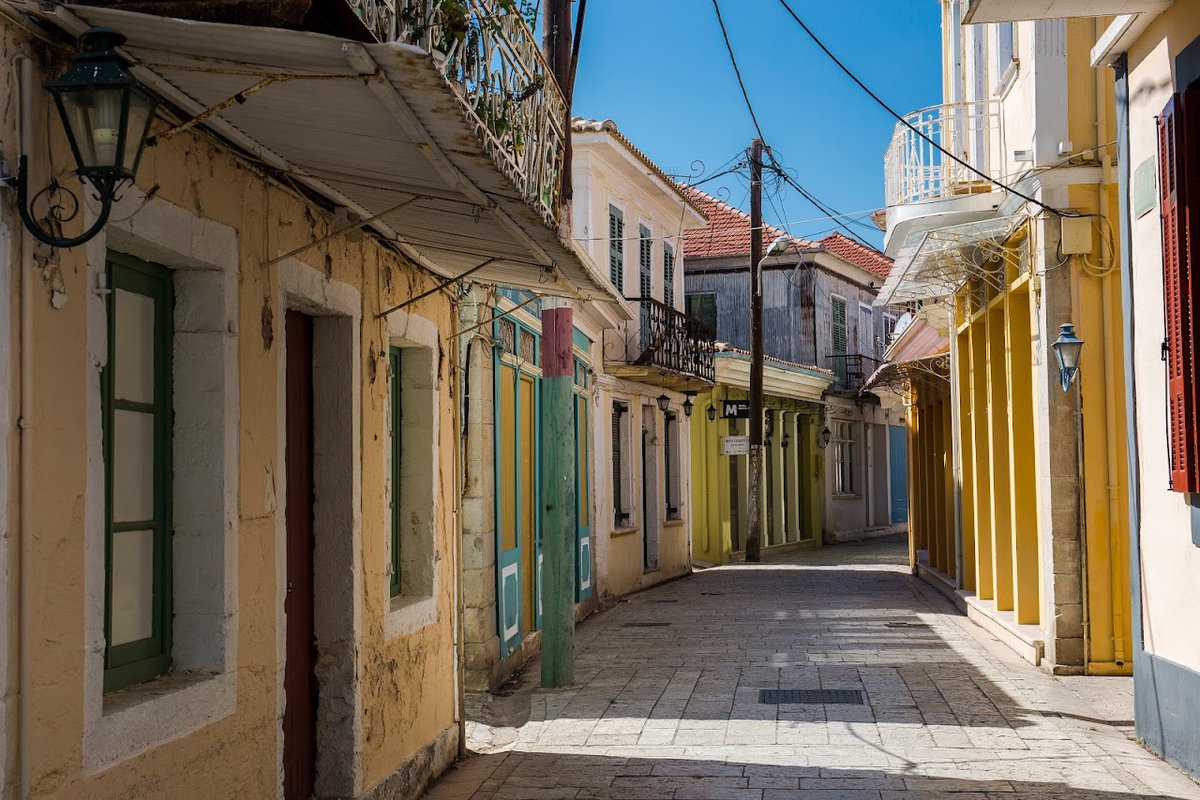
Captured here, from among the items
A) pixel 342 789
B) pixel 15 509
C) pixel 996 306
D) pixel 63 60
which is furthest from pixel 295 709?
pixel 996 306

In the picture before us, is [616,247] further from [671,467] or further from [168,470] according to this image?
[168,470]

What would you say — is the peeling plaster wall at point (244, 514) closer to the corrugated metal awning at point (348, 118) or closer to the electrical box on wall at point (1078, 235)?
the corrugated metal awning at point (348, 118)

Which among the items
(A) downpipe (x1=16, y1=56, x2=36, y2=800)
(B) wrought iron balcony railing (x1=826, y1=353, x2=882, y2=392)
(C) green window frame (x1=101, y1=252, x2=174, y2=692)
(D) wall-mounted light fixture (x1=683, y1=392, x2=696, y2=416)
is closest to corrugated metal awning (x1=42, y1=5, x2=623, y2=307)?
(A) downpipe (x1=16, y1=56, x2=36, y2=800)

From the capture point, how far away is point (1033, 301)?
12336 millimetres

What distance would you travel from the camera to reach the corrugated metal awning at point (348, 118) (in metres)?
3.92

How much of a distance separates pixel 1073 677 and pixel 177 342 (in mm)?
8671

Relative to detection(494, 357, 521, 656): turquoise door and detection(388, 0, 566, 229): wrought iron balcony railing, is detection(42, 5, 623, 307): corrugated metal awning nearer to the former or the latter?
detection(388, 0, 566, 229): wrought iron balcony railing

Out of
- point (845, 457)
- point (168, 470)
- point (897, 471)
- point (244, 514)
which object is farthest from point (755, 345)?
point (168, 470)

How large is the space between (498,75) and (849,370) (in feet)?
106

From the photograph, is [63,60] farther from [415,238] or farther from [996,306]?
[996,306]

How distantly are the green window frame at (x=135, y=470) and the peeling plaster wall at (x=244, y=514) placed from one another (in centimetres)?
22

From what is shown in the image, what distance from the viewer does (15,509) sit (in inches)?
148

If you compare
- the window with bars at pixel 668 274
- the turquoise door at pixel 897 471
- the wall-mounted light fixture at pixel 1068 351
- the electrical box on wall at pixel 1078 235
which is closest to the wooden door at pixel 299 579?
the wall-mounted light fixture at pixel 1068 351

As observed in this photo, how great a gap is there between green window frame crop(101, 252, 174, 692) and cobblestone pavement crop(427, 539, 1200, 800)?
3.25m
